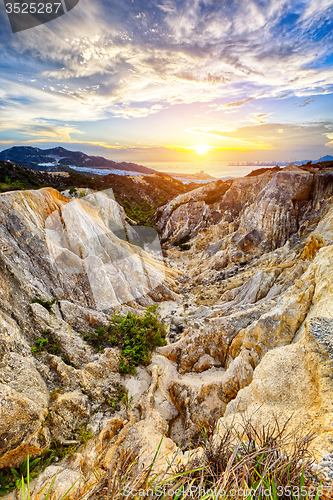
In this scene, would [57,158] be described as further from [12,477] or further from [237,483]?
[237,483]

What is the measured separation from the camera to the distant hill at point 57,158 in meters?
84.6

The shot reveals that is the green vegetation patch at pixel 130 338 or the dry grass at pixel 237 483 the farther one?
the green vegetation patch at pixel 130 338

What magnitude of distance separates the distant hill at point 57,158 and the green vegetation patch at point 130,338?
74.2 meters

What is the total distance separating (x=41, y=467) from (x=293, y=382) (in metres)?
7.32

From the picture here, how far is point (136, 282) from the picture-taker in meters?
18.3

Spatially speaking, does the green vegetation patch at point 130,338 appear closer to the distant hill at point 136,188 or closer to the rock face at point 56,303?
the rock face at point 56,303

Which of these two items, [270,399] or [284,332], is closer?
[270,399]

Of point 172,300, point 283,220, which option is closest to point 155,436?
point 172,300

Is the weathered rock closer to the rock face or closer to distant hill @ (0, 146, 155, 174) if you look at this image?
the rock face

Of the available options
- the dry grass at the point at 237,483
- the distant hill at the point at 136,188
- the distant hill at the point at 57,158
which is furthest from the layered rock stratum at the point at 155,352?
the distant hill at the point at 57,158

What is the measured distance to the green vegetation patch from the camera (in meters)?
11.1

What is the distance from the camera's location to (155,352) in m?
12.2

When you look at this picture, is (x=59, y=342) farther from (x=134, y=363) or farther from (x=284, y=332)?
(x=284, y=332)

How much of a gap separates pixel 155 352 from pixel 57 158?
11336cm
